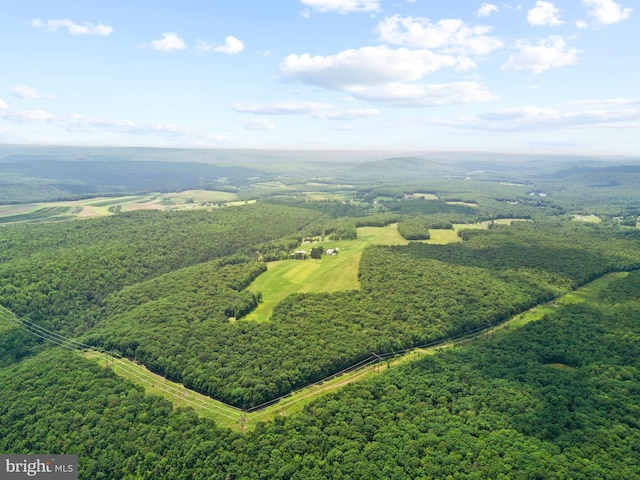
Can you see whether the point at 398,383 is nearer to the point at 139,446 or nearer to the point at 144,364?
the point at 139,446

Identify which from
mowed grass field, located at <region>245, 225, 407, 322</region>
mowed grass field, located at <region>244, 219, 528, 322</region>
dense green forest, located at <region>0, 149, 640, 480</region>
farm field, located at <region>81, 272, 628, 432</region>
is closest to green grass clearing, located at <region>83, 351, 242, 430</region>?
farm field, located at <region>81, 272, 628, 432</region>

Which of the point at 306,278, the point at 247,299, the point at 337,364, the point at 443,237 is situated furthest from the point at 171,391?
the point at 443,237

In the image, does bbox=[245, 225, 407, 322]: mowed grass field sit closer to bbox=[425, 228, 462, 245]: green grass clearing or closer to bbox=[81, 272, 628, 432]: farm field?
bbox=[81, 272, 628, 432]: farm field

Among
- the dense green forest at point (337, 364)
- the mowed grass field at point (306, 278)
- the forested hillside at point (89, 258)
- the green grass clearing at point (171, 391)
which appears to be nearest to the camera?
the dense green forest at point (337, 364)

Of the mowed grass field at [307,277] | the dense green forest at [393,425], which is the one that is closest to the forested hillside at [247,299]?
the mowed grass field at [307,277]

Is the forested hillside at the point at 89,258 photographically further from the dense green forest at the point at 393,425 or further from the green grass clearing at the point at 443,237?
the green grass clearing at the point at 443,237

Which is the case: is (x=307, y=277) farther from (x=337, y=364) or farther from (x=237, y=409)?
(x=237, y=409)

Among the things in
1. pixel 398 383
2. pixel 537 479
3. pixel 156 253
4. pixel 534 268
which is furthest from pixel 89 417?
pixel 534 268

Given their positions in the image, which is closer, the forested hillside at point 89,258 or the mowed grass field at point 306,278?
the forested hillside at point 89,258
